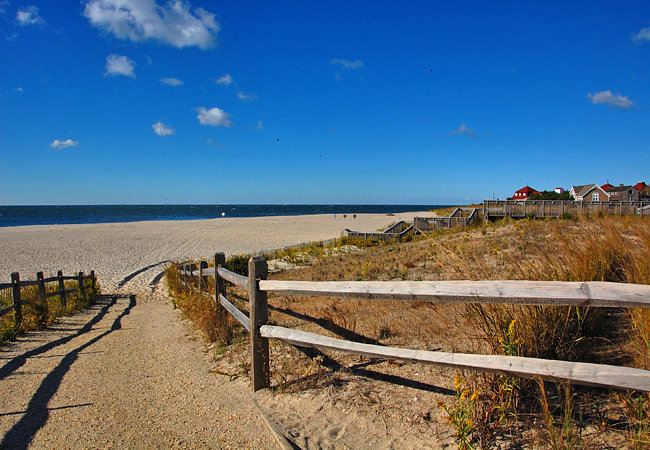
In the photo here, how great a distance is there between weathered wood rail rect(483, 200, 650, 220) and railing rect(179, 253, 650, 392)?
1584cm

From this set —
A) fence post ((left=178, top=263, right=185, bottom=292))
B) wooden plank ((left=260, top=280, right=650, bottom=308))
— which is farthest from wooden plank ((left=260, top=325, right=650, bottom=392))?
fence post ((left=178, top=263, right=185, bottom=292))

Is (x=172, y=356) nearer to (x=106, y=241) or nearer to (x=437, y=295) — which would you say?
(x=437, y=295)

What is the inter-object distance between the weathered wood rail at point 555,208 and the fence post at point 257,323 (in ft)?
52.2

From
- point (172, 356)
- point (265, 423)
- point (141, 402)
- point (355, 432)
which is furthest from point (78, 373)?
point (355, 432)

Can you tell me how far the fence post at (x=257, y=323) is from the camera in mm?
3936

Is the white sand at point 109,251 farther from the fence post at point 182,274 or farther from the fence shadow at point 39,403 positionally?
the fence shadow at point 39,403

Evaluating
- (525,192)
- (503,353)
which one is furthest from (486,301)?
(525,192)

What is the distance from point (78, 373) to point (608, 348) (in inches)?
237

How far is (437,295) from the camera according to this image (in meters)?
2.67

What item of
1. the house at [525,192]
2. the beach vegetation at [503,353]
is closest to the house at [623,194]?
the house at [525,192]

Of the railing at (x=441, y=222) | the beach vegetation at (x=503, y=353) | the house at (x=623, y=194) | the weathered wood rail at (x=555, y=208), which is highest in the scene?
the house at (x=623, y=194)

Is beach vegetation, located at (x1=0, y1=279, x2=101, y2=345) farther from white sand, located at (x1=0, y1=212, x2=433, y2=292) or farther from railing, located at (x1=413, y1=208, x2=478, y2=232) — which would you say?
railing, located at (x1=413, y1=208, x2=478, y2=232)

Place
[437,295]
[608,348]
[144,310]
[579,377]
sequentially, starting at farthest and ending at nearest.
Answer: [144,310] → [608,348] → [437,295] → [579,377]

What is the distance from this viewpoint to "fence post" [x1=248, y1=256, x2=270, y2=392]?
3936 millimetres
